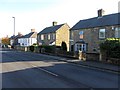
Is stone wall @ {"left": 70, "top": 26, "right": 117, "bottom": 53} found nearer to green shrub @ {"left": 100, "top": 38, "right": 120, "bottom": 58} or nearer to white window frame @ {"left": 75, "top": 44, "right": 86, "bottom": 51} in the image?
white window frame @ {"left": 75, "top": 44, "right": 86, "bottom": 51}

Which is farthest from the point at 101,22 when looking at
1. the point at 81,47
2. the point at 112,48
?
the point at 112,48

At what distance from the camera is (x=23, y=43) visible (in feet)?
328

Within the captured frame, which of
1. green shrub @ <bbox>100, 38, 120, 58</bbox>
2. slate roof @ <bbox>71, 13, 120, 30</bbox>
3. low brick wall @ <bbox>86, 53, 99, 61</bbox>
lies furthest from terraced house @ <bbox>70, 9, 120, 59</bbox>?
green shrub @ <bbox>100, 38, 120, 58</bbox>

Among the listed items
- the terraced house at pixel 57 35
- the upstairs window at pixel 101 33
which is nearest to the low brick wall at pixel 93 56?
the upstairs window at pixel 101 33

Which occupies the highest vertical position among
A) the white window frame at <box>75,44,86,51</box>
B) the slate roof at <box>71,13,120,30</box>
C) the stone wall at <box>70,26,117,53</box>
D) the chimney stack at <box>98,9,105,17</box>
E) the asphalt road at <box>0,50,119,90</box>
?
the chimney stack at <box>98,9,105,17</box>

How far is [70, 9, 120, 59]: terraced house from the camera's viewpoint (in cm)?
3759

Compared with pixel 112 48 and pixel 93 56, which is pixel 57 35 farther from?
pixel 112 48

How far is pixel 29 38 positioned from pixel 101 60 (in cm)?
6750

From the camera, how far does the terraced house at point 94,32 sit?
37594 millimetres

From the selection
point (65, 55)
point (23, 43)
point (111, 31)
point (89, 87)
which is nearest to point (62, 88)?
point (89, 87)

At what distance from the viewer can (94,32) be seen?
137 feet

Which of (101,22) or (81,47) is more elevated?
(101,22)

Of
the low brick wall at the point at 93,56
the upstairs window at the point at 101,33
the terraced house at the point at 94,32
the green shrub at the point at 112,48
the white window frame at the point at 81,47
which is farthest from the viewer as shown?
the white window frame at the point at 81,47

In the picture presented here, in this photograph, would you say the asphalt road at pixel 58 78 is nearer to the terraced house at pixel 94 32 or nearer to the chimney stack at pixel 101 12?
the terraced house at pixel 94 32
